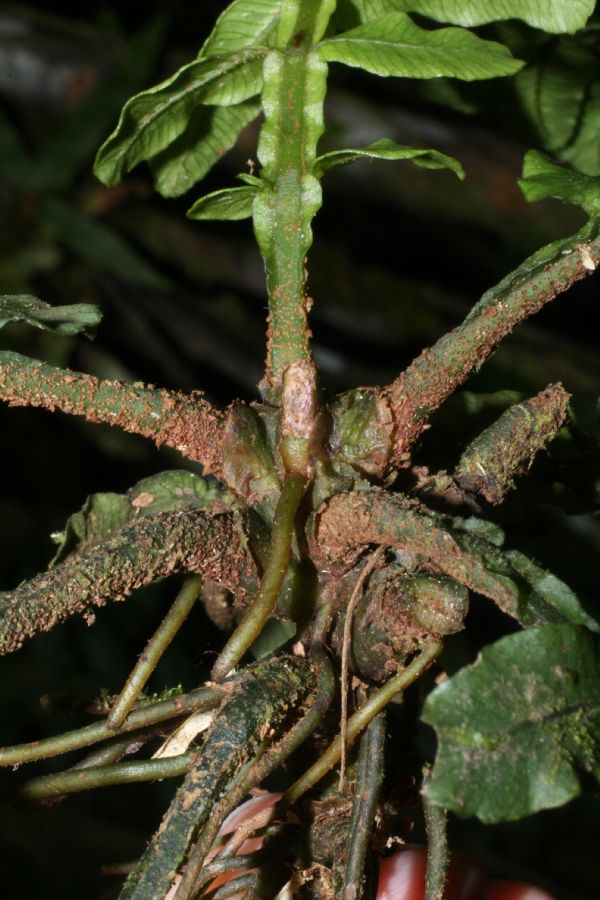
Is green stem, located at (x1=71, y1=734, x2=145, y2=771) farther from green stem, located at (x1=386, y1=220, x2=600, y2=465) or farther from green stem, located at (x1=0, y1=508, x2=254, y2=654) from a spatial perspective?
green stem, located at (x1=386, y1=220, x2=600, y2=465)

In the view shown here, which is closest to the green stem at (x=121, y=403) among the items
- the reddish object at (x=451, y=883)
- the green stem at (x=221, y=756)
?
the green stem at (x=221, y=756)

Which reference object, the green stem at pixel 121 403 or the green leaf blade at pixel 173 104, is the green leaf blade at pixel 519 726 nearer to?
the green stem at pixel 121 403

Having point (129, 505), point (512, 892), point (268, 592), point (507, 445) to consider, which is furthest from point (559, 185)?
point (512, 892)

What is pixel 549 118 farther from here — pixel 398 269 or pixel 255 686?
pixel 398 269

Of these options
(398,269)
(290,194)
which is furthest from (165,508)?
(398,269)

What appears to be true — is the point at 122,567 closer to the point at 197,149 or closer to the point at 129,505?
the point at 129,505

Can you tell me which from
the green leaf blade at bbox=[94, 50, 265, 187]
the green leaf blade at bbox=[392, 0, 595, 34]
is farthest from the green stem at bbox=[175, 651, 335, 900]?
the green leaf blade at bbox=[392, 0, 595, 34]

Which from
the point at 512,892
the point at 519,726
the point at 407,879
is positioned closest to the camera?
the point at 519,726

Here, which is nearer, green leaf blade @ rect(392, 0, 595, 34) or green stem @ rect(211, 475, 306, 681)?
green stem @ rect(211, 475, 306, 681)
